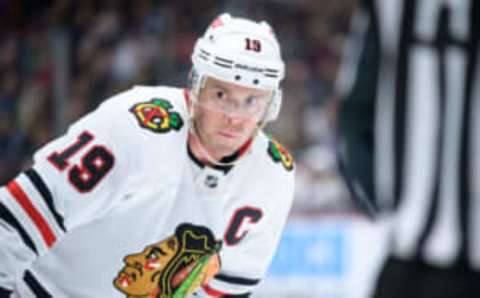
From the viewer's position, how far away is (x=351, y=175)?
162 cm

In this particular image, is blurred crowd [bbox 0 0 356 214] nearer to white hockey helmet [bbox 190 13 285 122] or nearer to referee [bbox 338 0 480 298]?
white hockey helmet [bbox 190 13 285 122]

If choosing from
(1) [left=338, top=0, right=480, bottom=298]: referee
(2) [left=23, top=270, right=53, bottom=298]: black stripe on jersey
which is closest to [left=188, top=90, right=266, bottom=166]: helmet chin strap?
(2) [left=23, top=270, right=53, bottom=298]: black stripe on jersey

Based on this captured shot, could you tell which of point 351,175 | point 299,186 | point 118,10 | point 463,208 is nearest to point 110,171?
point 351,175

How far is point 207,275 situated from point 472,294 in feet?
4.84

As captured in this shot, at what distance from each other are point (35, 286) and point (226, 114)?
0.66m

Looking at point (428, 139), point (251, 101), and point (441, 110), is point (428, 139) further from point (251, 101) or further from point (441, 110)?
point (251, 101)

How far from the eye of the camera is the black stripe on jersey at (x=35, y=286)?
2.81 metres

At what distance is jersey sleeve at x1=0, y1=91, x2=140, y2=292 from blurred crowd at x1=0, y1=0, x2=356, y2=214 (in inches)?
103

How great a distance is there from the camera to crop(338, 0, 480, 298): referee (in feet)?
4.91

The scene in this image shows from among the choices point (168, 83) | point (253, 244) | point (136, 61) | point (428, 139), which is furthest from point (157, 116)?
point (136, 61)

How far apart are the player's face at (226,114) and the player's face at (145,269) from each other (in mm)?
263

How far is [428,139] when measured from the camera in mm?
1506

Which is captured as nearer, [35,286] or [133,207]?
[133,207]

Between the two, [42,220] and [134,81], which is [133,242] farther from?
[134,81]
